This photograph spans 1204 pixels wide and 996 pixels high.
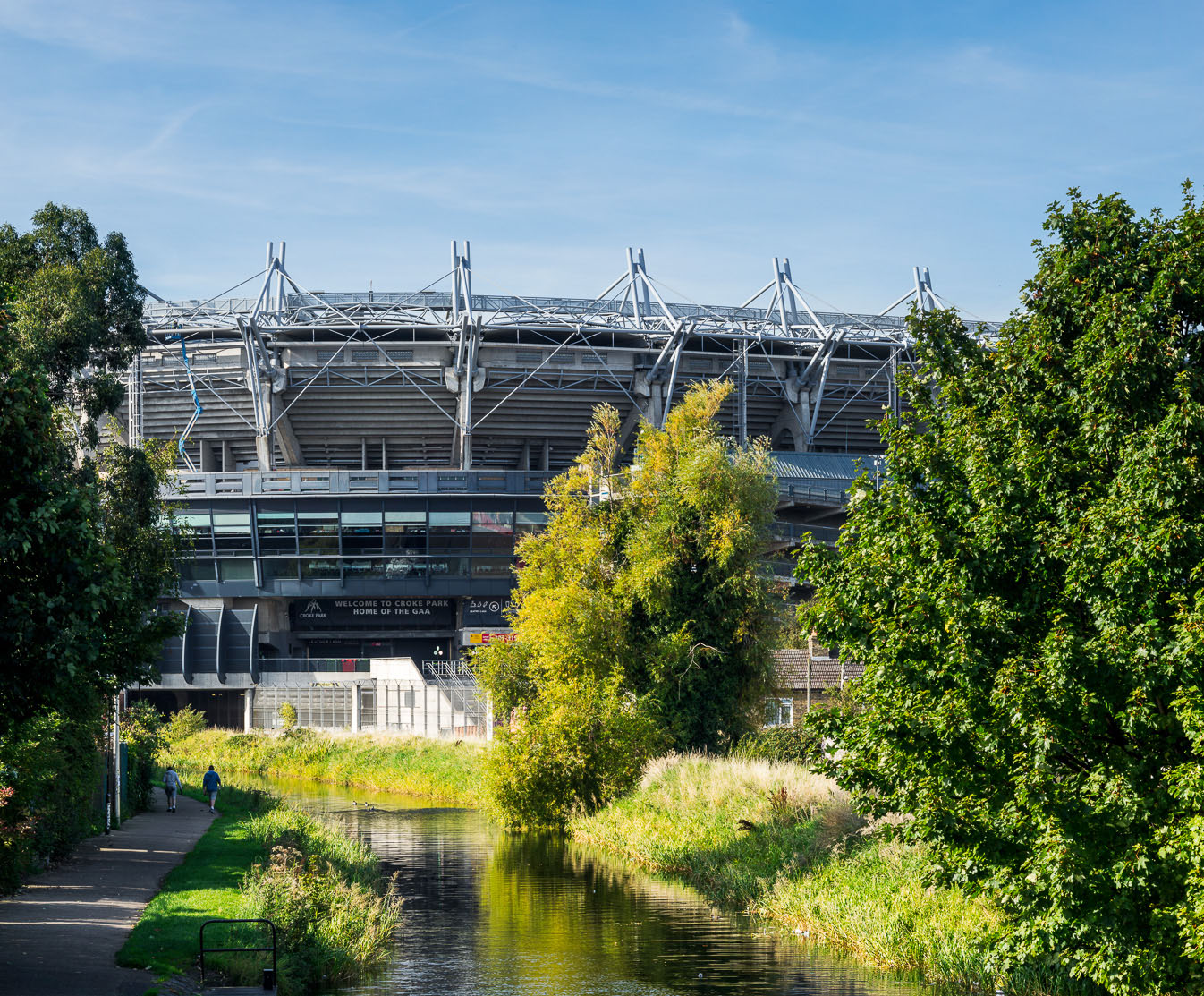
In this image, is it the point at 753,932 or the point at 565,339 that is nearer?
the point at 753,932

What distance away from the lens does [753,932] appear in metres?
22.8

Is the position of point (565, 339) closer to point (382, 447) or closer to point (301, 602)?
point (382, 447)

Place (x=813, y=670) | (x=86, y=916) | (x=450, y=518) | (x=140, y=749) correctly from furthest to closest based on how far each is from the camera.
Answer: (x=450, y=518) < (x=813, y=670) < (x=140, y=749) < (x=86, y=916)

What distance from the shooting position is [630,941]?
2180 centimetres

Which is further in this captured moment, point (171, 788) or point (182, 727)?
point (182, 727)

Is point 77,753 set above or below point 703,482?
below

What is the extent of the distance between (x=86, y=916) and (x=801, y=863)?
500 inches

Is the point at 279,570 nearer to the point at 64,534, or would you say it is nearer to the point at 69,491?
the point at 69,491

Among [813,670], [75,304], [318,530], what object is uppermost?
[75,304]

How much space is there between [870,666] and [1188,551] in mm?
4404

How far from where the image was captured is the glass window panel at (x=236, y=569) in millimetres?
84750

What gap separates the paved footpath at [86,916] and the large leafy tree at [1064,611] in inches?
383

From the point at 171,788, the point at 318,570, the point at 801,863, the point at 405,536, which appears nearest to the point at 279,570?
the point at 318,570

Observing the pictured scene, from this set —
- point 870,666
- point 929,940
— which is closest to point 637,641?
point 929,940
